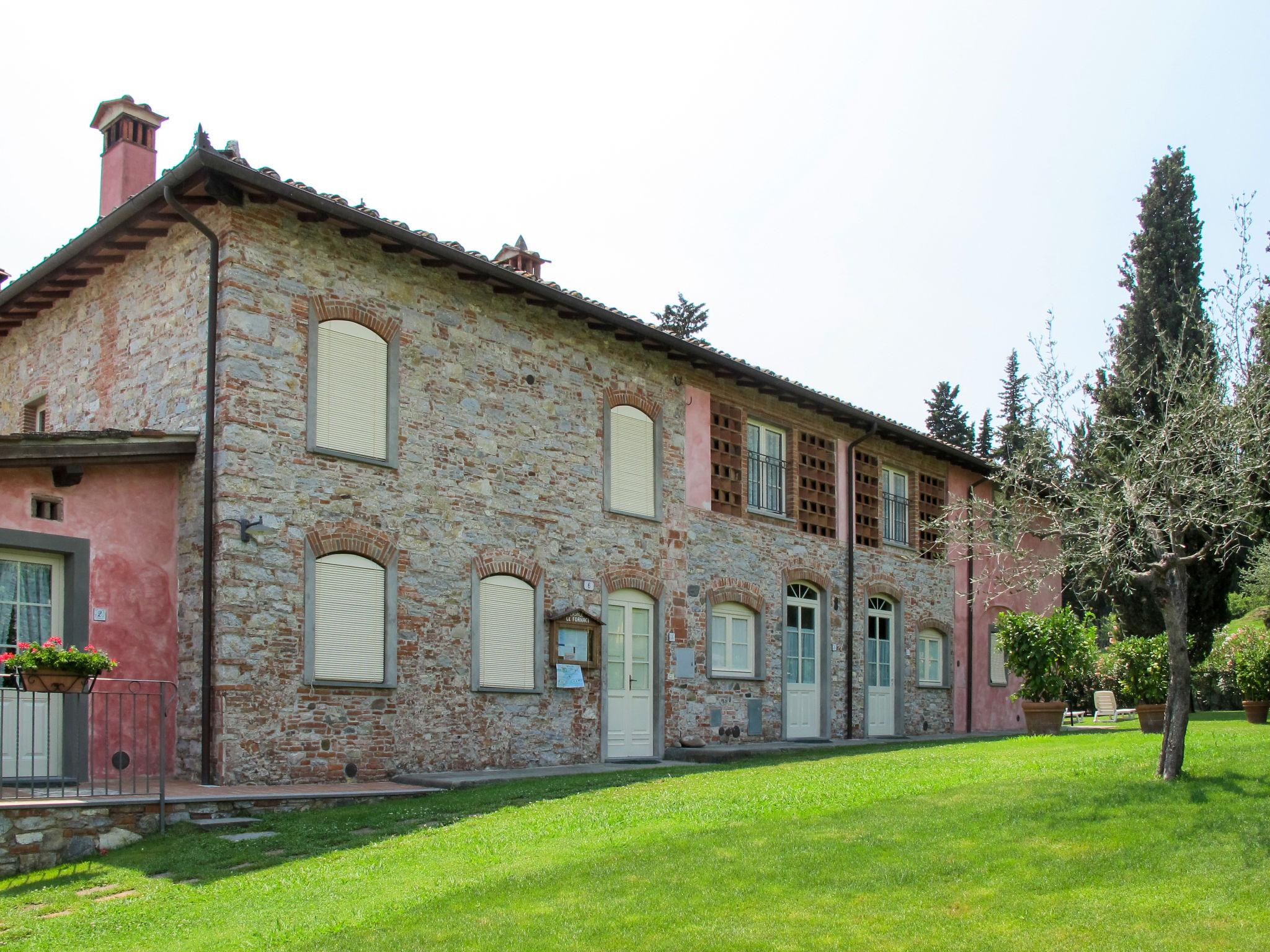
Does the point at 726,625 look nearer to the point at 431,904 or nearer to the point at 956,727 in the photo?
the point at 956,727

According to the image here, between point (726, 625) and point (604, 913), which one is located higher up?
point (726, 625)

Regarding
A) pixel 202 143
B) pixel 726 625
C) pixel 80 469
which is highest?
pixel 202 143

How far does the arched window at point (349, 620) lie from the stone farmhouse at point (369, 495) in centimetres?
3

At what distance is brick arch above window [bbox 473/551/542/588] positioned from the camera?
13.4m

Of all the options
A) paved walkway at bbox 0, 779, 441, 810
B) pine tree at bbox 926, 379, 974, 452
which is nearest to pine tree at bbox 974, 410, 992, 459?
pine tree at bbox 926, 379, 974, 452

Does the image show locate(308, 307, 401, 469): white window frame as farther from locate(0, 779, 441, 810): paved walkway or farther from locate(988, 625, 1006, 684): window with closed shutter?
locate(988, 625, 1006, 684): window with closed shutter

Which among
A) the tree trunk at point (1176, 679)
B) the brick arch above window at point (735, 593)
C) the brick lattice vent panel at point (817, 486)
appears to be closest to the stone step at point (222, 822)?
the tree trunk at point (1176, 679)

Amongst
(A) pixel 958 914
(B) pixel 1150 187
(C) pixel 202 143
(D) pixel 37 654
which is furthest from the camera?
(B) pixel 1150 187

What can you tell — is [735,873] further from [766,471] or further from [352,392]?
[766,471]

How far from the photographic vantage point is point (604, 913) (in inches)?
253

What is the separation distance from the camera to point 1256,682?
53.1 feet

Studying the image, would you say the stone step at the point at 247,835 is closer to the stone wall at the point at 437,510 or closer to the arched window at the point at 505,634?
the stone wall at the point at 437,510

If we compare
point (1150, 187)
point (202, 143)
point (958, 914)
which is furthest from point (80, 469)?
point (1150, 187)

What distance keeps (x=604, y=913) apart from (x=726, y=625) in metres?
10.7
